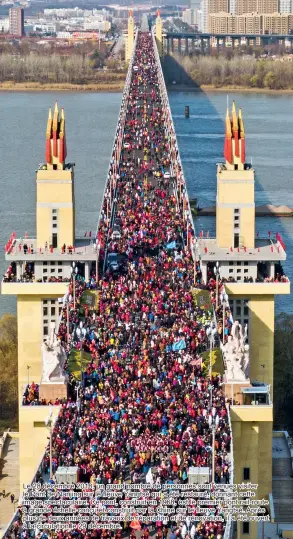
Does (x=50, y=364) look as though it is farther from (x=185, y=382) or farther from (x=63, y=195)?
(x=63, y=195)

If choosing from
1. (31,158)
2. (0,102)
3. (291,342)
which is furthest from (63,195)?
(0,102)

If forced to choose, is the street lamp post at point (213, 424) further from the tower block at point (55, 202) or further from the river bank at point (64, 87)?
the river bank at point (64, 87)

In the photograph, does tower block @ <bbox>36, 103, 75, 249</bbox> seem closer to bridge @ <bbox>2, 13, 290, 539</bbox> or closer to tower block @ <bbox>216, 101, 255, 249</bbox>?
bridge @ <bbox>2, 13, 290, 539</bbox>

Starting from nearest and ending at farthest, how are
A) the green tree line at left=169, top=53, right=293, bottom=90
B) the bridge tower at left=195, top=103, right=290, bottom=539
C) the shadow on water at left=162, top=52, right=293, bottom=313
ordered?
1. the bridge tower at left=195, top=103, right=290, bottom=539
2. the shadow on water at left=162, top=52, right=293, bottom=313
3. the green tree line at left=169, top=53, right=293, bottom=90

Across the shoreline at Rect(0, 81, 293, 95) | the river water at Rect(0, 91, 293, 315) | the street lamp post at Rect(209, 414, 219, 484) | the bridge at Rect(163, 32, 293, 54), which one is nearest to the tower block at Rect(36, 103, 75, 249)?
the river water at Rect(0, 91, 293, 315)

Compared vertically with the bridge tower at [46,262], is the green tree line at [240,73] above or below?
→ above

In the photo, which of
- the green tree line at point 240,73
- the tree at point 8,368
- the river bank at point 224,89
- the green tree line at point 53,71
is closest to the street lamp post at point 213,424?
the tree at point 8,368
